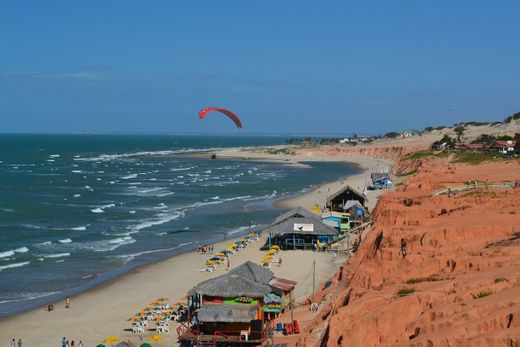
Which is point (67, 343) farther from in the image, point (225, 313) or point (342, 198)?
point (342, 198)

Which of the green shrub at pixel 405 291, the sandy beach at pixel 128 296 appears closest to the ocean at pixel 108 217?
the sandy beach at pixel 128 296

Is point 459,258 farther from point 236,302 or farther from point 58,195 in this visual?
point 58,195

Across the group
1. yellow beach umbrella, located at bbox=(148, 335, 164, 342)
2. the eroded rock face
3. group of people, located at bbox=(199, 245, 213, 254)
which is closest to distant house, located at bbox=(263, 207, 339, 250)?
group of people, located at bbox=(199, 245, 213, 254)

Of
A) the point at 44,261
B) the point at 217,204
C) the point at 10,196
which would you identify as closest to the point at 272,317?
the point at 44,261

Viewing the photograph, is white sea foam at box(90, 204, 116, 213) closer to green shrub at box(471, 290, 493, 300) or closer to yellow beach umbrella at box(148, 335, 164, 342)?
yellow beach umbrella at box(148, 335, 164, 342)

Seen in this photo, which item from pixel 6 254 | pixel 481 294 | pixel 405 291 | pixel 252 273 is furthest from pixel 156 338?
pixel 6 254

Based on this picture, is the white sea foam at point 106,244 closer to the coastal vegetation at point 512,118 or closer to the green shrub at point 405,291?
the green shrub at point 405,291
